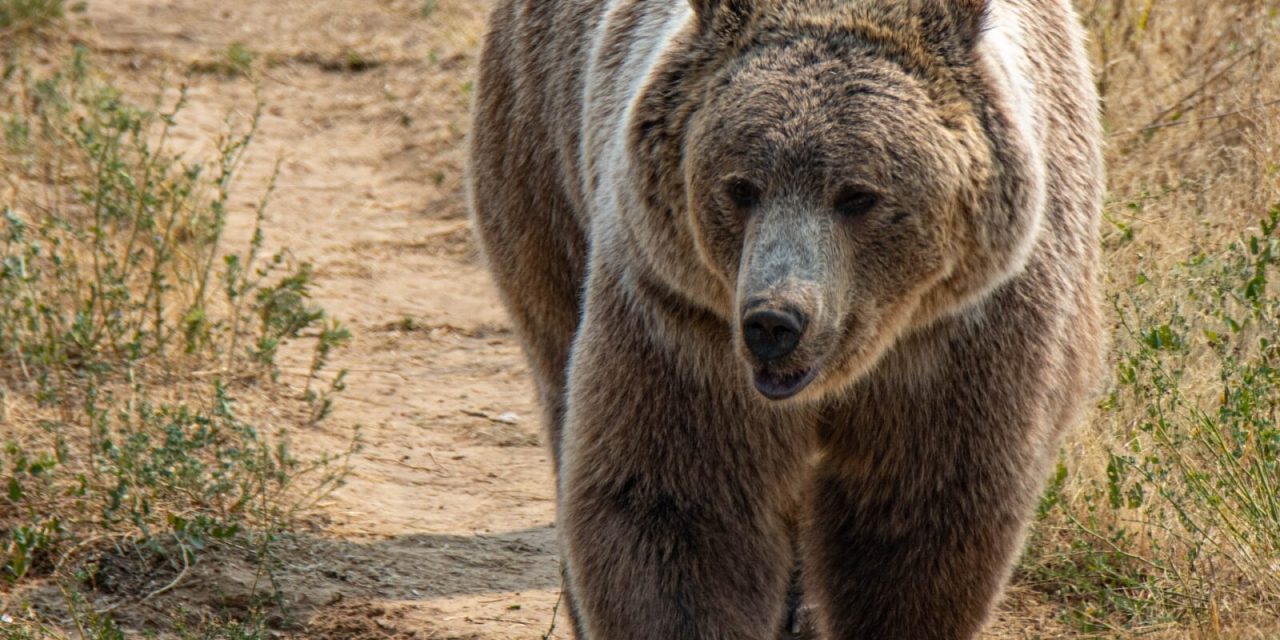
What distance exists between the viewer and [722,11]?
3.43 m

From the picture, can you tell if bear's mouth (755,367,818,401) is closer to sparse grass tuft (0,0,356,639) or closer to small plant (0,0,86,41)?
sparse grass tuft (0,0,356,639)

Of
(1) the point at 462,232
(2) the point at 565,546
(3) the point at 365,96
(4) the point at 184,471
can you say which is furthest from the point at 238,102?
(2) the point at 565,546

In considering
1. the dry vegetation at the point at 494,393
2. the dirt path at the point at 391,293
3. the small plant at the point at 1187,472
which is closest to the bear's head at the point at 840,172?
the small plant at the point at 1187,472

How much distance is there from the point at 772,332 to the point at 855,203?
0.35 m

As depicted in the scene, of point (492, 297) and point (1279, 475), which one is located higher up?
point (1279, 475)

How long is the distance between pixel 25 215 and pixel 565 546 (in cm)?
409

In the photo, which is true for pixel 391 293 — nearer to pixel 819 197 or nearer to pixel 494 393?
pixel 494 393

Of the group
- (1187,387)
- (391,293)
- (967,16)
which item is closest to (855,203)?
(967,16)

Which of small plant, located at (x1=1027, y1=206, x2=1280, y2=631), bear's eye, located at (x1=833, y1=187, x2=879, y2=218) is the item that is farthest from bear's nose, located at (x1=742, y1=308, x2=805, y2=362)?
small plant, located at (x1=1027, y1=206, x2=1280, y2=631)

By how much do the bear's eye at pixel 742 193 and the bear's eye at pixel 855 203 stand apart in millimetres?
173

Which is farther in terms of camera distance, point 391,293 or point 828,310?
point 391,293

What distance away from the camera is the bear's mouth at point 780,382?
3193 millimetres

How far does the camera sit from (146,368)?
235 inches

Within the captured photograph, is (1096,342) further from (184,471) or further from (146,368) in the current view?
(146,368)
